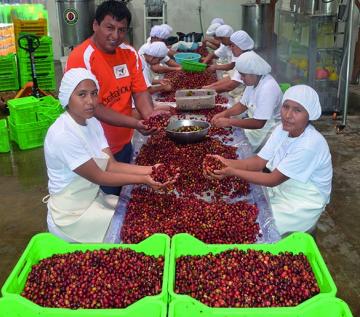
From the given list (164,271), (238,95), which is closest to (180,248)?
(164,271)

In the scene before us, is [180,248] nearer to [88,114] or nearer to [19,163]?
[88,114]

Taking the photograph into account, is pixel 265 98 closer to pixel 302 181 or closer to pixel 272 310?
pixel 302 181

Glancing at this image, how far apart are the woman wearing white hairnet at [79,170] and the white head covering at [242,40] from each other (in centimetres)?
305

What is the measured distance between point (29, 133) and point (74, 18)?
142 inches

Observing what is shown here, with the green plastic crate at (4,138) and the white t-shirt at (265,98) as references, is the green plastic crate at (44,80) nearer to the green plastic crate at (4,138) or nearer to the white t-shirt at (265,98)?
the green plastic crate at (4,138)

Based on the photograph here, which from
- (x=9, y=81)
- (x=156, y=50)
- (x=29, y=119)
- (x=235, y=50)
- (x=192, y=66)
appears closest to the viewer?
(x=156, y=50)

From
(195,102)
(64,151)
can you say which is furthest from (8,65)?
(64,151)

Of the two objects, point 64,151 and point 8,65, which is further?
point 8,65

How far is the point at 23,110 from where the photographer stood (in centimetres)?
578

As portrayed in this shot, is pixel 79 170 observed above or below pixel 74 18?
below

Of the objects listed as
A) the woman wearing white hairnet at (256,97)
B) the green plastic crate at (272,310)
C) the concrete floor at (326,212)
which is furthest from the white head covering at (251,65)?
the green plastic crate at (272,310)

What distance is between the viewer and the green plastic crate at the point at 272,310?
136 cm

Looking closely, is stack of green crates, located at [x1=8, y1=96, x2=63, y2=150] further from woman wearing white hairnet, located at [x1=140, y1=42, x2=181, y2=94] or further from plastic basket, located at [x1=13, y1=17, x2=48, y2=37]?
plastic basket, located at [x1=13, y1=17, x2=48, y2=37]

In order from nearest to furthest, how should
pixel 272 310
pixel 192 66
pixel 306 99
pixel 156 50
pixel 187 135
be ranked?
1. pixel 272 310
2. pixel 306 99
3. pixel 187 135
4. pixel 156 50
5. pixel 192 66
